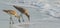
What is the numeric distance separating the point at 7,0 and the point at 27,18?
2.26 meters

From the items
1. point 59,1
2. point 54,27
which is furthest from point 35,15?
point 59,1

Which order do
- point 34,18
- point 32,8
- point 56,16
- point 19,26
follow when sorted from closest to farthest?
point 19,26 < point 34,18 < point 56,16 < point 32,8

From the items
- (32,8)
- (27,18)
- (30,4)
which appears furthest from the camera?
(30,4)

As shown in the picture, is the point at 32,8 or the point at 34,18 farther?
the point at 32,8

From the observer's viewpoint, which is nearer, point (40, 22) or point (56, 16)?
point (40, 22)

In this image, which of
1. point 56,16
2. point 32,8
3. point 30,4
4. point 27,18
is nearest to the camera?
point 27,18

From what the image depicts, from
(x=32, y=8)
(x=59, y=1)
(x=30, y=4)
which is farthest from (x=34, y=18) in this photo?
(x=59, y=1)

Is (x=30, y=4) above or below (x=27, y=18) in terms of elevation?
above

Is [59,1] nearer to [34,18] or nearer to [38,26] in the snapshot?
[34,18]

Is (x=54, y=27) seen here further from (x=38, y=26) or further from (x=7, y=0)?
(x=7, y=0)

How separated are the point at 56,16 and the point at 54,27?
0.90m

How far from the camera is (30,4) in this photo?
536 cm

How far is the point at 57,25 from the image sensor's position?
3617mm

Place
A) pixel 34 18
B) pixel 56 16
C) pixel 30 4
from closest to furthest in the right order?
pixel 34 18 < pixel 56 16 < pixel 30 4
